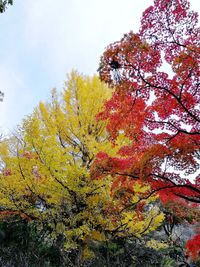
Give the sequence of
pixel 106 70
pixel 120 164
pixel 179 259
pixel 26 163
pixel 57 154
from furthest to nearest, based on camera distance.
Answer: pixel 179 259, pixel 26 163, pixel 57 154, pixel 120 164, pixel 106 70

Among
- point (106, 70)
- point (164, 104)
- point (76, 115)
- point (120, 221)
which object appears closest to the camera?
point (106, 70)

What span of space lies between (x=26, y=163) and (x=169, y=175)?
4.64m

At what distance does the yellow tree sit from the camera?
9.00 m

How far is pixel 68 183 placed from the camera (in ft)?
30.1

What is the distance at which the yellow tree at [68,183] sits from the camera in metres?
9.00

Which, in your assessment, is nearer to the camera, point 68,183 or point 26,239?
point 68,183

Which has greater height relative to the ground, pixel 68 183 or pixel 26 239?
pixel 68 183

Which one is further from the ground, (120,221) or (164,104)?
(164,104)

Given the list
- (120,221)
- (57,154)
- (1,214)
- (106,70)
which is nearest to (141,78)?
(106,70)

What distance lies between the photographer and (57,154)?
8727 mm

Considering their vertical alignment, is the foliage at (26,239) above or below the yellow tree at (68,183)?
below

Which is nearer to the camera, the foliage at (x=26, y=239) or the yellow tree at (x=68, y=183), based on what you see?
the yellow tree at (x=68, y=183)

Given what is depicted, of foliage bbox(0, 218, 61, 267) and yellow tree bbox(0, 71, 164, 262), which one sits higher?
yellow tree bbox(0, 71, 164, 262)

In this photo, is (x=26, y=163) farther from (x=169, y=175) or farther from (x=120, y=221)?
(x=169, y=175)
